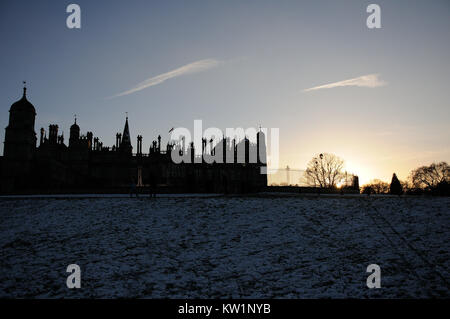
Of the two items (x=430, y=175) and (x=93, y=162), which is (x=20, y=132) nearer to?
(x=93, y=162)

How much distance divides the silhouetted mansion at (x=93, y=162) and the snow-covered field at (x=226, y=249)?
24.1 m

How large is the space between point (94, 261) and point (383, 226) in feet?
46.7

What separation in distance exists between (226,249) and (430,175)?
8406 centimetres

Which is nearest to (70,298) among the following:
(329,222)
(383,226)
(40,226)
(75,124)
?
(40,226)

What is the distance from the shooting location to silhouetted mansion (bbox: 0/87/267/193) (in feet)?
163

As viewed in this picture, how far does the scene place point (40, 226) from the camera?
19.6m

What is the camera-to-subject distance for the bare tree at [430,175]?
8244cm

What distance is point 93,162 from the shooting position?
217 ft

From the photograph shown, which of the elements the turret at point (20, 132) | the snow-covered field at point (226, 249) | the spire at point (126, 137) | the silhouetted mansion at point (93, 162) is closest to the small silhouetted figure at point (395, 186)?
the snow-covered field at point (226, 249)

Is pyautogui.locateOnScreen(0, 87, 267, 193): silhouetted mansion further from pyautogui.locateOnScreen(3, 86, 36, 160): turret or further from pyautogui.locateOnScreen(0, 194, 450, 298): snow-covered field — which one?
pyautogui.locateOnScreen(0, 194, 450, 298): snow-covered field

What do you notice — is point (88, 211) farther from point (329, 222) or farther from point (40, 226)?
point (329, 222)

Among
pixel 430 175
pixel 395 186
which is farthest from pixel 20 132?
pixel 430 175

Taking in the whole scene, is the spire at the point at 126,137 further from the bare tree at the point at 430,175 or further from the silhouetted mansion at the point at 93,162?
the bare tree at the point at 430,175

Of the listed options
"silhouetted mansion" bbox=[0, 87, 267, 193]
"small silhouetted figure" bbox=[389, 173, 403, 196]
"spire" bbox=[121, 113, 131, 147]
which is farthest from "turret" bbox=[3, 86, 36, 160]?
"small silhouetted figure" bbox=[389, 173, 403, 196]
